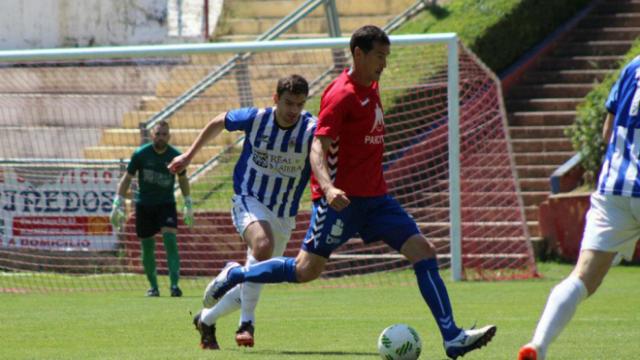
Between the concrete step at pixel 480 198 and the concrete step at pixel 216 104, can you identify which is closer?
the concrete step at pixel 480 198

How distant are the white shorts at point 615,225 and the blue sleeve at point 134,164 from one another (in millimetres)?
9999

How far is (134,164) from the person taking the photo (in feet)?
54.9

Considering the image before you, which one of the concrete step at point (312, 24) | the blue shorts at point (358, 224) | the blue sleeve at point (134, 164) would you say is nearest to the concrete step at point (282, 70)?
the concrete step at point (312, 24)

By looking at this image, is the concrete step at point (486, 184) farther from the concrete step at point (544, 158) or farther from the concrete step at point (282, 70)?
the concrete step at point (282, 70)

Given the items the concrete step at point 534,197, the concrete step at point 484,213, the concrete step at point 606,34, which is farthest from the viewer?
the concrete step at point 606,34

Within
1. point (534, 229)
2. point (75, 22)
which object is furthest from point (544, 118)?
point (75, 22)

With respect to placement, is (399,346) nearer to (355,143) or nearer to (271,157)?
(355,143)

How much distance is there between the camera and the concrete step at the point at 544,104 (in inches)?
915

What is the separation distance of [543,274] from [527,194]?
3367mm

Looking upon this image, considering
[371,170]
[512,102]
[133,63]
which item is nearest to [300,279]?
[371,170]

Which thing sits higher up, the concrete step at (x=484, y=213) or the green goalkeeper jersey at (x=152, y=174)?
the green goalkeeper jersey at (x=152, y=174)

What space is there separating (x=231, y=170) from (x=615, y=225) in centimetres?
1404

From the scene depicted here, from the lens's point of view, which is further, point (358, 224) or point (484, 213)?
point (484, 213)

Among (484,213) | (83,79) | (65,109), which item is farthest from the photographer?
(83,79)
